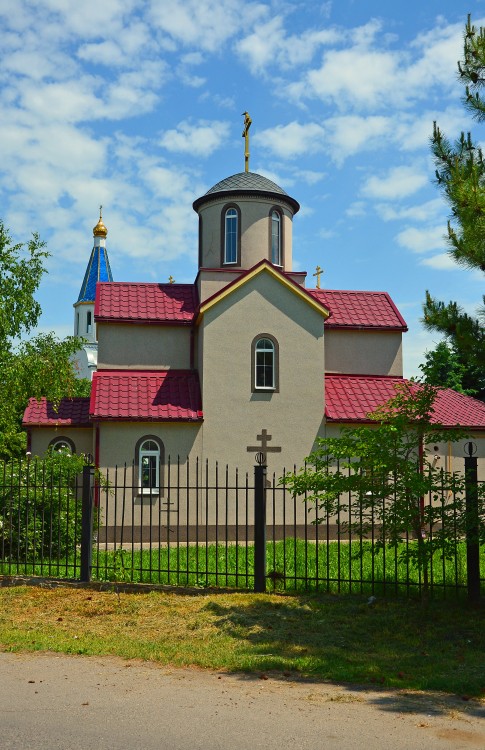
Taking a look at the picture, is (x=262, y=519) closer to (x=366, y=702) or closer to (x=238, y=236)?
(x=366, y=702)

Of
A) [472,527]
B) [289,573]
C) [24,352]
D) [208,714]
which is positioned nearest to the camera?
[208,714]

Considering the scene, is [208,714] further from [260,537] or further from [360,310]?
[360,310]

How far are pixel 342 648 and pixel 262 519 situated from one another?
8.78 feet

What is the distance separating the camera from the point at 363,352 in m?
22.8

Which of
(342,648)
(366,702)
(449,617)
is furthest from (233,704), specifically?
(449,617)

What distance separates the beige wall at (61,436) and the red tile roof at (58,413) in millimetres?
251

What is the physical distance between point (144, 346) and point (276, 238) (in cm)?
527

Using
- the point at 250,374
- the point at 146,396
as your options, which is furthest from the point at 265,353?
the point at 146,396

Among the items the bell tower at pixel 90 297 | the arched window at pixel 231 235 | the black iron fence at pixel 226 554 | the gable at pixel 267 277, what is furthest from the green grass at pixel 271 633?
the bell tower at pixel 90 297

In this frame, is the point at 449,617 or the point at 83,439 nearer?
the point at 449,617

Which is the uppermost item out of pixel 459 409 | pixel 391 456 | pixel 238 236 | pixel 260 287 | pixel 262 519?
pixel 238 236

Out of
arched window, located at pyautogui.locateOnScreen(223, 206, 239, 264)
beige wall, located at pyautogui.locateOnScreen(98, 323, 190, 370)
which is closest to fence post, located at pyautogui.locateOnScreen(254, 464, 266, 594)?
beige wall, located at pyautogui.locateOnScreen(98, 323, 190, 370)

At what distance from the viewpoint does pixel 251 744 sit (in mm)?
5547

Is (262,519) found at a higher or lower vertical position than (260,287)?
lower
